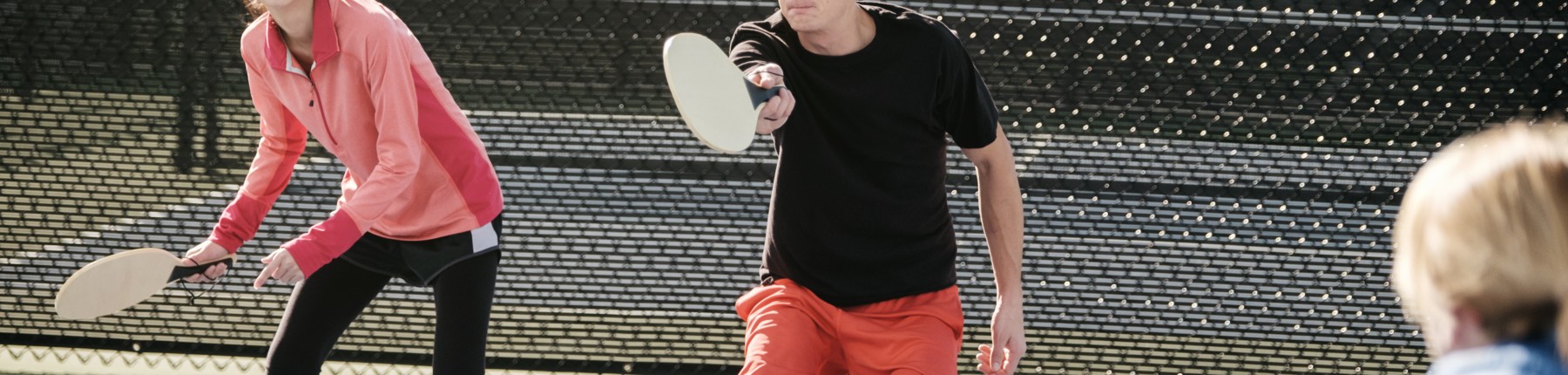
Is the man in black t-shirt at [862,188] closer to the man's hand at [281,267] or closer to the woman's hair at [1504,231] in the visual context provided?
the man's hand at [281,267]

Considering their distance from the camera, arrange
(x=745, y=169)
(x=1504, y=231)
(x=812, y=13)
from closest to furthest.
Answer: (x=1504, y=231)
(x=812, y=13)
(x=745, y=169)

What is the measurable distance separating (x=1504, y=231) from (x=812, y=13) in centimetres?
107

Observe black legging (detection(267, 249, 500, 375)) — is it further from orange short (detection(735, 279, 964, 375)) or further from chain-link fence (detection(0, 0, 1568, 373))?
chain-link fence (detection(0, 0, 1568, 373))

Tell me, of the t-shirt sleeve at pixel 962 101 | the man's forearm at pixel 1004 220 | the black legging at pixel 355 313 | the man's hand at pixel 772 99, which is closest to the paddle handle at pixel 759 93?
the man's hand at pixel 772 99

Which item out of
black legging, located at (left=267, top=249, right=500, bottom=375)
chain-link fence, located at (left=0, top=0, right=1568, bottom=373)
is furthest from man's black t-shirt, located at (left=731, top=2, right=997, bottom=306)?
chain-link fence, located at (left=0, top=0, right=1568, bottom=373)

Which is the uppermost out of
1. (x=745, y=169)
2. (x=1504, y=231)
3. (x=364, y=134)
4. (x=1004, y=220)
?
(x=1504, y=231)

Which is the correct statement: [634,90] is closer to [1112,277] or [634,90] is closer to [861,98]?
[1112,277]

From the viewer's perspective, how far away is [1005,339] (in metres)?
2.04

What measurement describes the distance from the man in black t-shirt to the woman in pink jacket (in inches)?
20.5

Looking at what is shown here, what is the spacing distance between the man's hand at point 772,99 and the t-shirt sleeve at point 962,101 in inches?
13.1

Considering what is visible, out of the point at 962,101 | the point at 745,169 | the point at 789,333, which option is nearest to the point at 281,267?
the point at 789,333

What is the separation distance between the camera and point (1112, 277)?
136 inches

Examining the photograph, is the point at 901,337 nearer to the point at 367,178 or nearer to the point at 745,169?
the point at 367,178

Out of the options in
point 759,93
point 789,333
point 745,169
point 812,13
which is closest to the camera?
point 759,93
